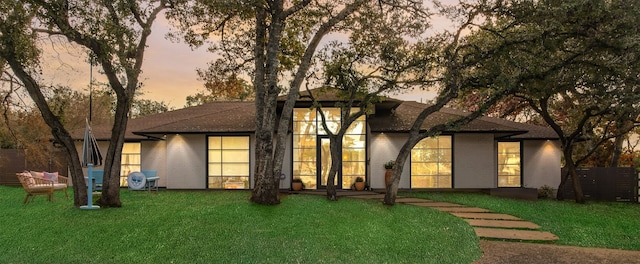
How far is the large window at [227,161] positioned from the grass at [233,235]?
5481 mm

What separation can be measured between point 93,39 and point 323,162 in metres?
9.02

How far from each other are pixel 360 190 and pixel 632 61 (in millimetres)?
9290

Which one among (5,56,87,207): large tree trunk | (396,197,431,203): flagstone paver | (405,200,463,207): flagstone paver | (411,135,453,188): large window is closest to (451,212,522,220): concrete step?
(405,200,463,207): flagstone paver

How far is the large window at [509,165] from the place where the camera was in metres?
17.6

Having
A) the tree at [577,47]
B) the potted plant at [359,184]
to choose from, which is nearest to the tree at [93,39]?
the potted plant at [359,184]

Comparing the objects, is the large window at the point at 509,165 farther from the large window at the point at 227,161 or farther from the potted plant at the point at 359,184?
the large window at the point at 227,161

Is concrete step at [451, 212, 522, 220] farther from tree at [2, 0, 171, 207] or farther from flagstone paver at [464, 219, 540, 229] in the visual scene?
tree at [2, 0, 171, 207]

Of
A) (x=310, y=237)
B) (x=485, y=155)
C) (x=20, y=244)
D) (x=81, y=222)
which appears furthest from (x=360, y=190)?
(x=20, y=244)

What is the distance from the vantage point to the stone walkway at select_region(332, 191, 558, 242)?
29.4 ft

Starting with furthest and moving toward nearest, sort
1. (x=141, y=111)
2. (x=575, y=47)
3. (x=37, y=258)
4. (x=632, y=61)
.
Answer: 1. (x=141, y=111)
2. (x=575, y=47)
3. (x=632, y=61)
4. (x=37, y=258)

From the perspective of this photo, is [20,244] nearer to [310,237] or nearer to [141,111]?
[310,237]

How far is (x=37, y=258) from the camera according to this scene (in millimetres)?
7281

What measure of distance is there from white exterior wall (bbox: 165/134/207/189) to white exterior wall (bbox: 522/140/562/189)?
12.7 m

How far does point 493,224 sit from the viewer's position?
33.3ft
